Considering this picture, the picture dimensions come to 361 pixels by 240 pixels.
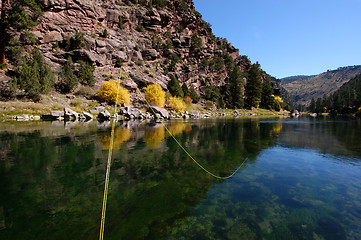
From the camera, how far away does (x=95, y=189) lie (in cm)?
639

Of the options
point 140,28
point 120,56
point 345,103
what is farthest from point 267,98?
point 120,56

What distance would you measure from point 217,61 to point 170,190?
9716 cm

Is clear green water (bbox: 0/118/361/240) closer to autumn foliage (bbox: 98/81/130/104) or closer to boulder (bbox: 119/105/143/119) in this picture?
boulder (bbox: 119/105/143/119)

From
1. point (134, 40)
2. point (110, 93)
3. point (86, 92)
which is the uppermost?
point (134, 40)

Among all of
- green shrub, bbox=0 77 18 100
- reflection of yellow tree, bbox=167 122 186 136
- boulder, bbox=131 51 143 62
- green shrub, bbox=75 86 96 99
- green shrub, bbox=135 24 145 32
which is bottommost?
reflection of yellow tree, bbox=167 122 186 136

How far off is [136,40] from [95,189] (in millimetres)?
72951

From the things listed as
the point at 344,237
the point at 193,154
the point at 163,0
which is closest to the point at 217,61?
the point at 163,0

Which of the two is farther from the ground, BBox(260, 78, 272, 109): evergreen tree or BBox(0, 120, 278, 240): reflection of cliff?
BBox(260, 78, 272, 109): evergreen tree

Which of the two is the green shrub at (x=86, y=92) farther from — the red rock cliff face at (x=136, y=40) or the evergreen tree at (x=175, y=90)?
the evergreen tree at (x=175, y=90)

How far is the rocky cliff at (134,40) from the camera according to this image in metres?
48.2

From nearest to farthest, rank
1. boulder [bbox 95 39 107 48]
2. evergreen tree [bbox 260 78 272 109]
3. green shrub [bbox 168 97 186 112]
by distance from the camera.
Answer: green shrub [bbox 168 97 186 112] → boulder [bbox 95 39 107 48] → evergreen tree [bbox 260 78 272 109]

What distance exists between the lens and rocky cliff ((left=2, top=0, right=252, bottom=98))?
48219 millimetres

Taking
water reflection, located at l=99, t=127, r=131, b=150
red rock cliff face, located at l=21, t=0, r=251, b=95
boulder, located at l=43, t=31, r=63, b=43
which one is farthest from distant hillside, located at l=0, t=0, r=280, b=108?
water reflection, located at l=99, t=127, r=131, b=150

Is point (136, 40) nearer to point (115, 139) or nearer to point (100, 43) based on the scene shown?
point (100, 43)
